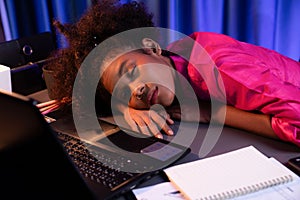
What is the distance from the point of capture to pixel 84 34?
42.2 inches

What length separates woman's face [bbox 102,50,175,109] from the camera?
0.94m

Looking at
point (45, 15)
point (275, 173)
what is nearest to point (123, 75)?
point (275, 173)

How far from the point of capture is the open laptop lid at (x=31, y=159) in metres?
0.43

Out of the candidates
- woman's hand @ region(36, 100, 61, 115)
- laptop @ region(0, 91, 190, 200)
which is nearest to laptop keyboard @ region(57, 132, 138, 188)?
laptop @ region(0, 91, 190, 200)

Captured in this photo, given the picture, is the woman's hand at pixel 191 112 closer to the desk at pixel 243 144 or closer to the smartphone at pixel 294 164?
the desk at pixel 243 144

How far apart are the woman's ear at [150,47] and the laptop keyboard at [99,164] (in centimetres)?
35

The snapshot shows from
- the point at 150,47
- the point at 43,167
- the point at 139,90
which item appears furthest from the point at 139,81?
the point at 43,167

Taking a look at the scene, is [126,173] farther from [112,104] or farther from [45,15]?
[45,15]

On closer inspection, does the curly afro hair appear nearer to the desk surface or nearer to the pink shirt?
the pink shirt

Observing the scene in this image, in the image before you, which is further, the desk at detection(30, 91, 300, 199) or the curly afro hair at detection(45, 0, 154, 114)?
the curly afro hair at detection(45, 0, 154, 114)

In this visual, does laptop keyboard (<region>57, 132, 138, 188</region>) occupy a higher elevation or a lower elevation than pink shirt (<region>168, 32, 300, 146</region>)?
lower

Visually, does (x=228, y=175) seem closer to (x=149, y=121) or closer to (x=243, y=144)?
(x=243, y=144)

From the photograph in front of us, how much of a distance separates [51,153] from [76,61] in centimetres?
66

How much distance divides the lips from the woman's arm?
0.53ft
